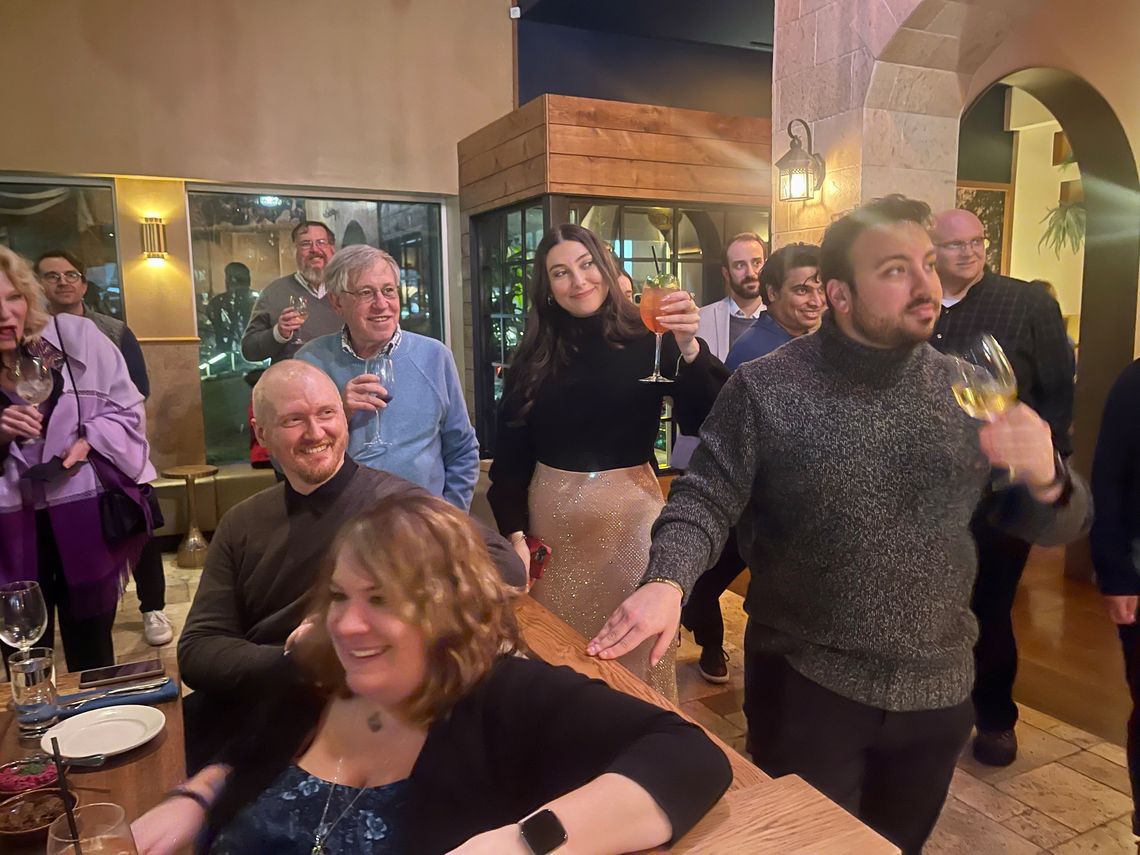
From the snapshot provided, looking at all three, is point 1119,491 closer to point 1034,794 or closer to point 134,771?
point 1034,794

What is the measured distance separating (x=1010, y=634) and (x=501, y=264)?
4264mm

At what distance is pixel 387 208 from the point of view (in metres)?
6.12

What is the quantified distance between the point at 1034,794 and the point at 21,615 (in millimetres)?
2446

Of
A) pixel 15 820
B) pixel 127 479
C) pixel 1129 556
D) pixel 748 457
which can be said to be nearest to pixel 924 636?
pixel 748 457

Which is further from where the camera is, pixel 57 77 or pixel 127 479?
pixel 57 77

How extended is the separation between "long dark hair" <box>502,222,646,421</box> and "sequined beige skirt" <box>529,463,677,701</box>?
8.1 inches

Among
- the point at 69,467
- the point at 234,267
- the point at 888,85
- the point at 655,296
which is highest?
the point at 888,85

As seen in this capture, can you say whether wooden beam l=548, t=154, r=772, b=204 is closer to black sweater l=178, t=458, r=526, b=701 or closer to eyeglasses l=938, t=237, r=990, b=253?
eyeglasses l=938, t=237, r=990, b=253

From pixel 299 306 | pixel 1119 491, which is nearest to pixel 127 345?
pixel 299 306

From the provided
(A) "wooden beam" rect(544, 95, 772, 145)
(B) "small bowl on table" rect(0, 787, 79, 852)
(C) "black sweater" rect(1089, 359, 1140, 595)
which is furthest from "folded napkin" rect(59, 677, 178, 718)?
(A) "wooden beam" rect(544, 95, 772, 145)

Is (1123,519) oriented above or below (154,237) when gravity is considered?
below

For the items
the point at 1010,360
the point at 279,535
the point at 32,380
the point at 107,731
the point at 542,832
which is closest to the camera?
the point at 542,832

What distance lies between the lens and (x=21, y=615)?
1.47 metres

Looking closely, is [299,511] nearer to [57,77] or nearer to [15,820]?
[15,820]
